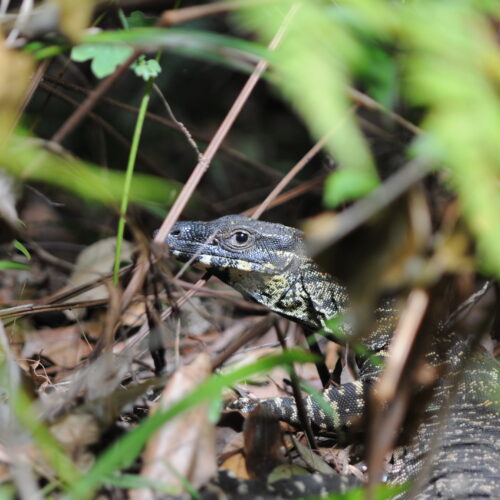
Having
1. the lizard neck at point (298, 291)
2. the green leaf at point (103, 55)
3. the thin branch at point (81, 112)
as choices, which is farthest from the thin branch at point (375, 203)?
the lizard neck at point (298, 291)

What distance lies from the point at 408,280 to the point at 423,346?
0.83 feet

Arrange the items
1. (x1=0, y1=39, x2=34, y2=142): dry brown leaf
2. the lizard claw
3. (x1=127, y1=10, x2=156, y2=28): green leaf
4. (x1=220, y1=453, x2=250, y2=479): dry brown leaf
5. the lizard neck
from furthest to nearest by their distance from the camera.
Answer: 1. the lizard neck
2. (x1=127, y1=10, x2=156, y2=28): green leaf
3. the lizard claw
4. (x1=220, y1=453, x2=250, y2=479): dry brown leaf
5. (x1=0, y1=39, x2=34, y2=142): dry brown leaf

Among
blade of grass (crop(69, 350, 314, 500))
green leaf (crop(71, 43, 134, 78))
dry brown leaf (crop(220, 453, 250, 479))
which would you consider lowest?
dry brown leaf (crop(220, 453, 250, 479))

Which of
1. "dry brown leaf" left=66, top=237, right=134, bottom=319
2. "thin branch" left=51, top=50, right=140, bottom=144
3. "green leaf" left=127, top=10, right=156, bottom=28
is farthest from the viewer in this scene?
"dry brown leaf" left=66, top=237, right=134, bottom=319

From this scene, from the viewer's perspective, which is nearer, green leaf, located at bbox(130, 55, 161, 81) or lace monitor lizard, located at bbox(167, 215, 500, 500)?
green leaf, located at bbox(130, 55, 161, 81)

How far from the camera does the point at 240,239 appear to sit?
5.30 metres

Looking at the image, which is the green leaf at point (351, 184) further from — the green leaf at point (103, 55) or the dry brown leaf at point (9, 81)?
the green leaf at point (103, 55)

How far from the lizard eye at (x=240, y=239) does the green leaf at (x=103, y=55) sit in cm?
193

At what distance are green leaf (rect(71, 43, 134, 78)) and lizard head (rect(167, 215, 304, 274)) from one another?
1.80 meters

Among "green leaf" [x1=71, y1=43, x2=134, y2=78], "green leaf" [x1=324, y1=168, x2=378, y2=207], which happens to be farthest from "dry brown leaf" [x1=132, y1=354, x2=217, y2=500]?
"green leaf" [x1=71, y1=43, x2=134, y2=78]

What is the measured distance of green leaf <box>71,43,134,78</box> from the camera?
3578 mm

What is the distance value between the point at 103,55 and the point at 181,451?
2.04 m

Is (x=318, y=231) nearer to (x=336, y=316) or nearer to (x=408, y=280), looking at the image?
(x=408, y=280)

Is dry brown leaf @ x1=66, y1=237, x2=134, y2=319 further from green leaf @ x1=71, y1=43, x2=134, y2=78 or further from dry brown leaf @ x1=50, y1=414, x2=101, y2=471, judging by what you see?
dry brown leaf @ x1=50, y1=414, x2=101, y2=471
